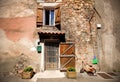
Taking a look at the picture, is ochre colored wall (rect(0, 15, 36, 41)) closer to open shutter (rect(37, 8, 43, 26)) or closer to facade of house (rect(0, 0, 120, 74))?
facade of house (rect(0, 0, 120, 74))

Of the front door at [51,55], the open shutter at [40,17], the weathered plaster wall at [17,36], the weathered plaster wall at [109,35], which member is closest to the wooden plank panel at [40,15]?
the open shutter at [40,17]

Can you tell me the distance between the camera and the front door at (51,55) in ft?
33.7

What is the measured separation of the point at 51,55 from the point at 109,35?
13.9 ft

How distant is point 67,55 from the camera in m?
9.87

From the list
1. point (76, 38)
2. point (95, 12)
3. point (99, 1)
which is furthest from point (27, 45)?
point (99, 1)

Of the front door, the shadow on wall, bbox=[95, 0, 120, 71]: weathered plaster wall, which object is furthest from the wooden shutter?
the shadow on wall

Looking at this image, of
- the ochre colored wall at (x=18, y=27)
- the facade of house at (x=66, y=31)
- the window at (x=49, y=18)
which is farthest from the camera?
the window at (x=49, y=18)

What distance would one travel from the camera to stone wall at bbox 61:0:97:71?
10.2 meters

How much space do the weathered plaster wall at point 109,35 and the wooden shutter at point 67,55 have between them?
197 centimetres

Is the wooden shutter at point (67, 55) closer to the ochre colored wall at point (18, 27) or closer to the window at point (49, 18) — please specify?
the window at point (49, 18)

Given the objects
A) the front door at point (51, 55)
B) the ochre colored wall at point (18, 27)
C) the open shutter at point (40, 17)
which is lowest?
the front door at point (51, 55)

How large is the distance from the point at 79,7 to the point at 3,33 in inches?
214

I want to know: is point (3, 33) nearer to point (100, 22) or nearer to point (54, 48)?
point (54, 48)

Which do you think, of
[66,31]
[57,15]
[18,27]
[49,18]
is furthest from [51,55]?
[18,27]
